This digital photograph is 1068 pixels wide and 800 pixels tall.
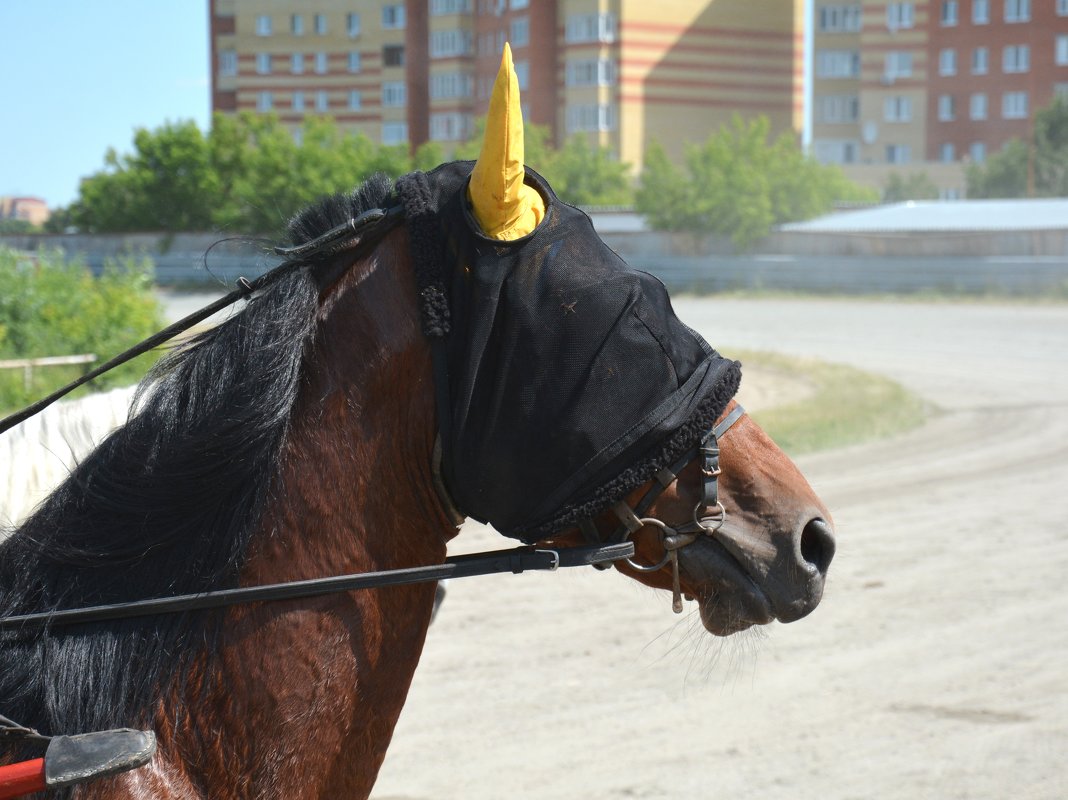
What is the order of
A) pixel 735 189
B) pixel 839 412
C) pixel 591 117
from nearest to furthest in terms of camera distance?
1. pixel 839 412
2. pixel 735 189
3. pixel 591 117

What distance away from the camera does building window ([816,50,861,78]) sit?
76.3 metres

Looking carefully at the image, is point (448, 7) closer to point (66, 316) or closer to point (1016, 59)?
point (1016, 59)

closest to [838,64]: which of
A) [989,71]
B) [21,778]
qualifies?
[989,71]

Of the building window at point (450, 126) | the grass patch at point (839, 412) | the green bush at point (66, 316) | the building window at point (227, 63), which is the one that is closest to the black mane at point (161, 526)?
the grass patch at point (839, 412)

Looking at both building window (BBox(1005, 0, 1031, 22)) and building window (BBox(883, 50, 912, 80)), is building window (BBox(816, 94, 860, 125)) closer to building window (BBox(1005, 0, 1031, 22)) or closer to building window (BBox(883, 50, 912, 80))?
building window (BBox(883, 50, 912, 80))

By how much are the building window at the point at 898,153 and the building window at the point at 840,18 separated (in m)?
8.29

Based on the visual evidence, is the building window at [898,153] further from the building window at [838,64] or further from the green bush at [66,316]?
the green bush at [66,316]

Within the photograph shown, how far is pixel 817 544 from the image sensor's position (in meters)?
2.14

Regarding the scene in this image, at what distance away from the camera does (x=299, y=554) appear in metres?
2.05

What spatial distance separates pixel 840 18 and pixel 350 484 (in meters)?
81.0

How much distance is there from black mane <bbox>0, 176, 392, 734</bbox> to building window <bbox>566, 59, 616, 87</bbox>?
65228 mm

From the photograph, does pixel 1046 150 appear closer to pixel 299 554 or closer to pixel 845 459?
pixel 845 459

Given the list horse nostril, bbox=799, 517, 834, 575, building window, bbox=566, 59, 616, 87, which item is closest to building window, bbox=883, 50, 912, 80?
building window, bbox=566, 59, 616, 87

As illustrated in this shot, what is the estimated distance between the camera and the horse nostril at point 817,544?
2.11 m
